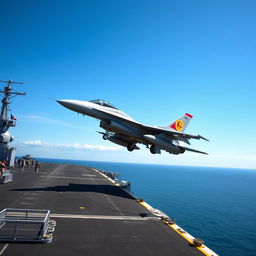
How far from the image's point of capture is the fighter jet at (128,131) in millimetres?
21141

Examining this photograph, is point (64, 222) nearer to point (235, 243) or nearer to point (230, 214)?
point (235, 243)

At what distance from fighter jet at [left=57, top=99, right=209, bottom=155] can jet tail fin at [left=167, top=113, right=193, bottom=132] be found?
154 inches

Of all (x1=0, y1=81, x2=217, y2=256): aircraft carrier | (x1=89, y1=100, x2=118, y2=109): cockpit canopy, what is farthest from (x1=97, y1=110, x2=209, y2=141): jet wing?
(x1=0, y1=81, x2=217, y2=256): aircraft carrier

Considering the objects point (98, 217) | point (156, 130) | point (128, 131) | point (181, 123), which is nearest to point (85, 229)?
point (98, 217)

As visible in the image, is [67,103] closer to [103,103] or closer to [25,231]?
[103,103]

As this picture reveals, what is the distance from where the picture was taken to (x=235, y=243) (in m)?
32.3

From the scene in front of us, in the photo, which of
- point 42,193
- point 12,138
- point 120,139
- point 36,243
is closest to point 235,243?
point 120,139

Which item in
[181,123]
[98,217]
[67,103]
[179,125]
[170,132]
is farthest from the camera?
[181,123]

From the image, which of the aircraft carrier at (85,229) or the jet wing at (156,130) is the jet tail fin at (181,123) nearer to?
the jet wing at (156,130)

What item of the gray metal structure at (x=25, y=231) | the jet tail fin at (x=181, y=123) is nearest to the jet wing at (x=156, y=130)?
the jet tail fin at (x=181, y=123)

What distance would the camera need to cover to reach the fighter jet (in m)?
21.1

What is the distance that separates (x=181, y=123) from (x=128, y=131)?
1023 cm

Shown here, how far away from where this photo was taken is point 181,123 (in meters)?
30.0

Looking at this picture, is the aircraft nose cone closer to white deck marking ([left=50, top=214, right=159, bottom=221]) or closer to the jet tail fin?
white deck marking ([left=50, top=214, right=159, bottom=221])
